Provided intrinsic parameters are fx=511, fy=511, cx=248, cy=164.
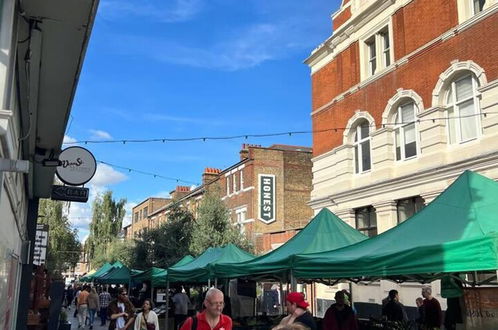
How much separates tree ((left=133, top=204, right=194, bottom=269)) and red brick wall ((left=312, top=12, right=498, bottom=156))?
11872 mm

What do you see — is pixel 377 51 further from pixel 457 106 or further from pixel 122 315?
pixel 122 315

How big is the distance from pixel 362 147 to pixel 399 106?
2.74 meters

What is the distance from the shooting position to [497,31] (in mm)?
15258

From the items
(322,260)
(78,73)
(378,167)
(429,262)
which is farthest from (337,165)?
(78,73)

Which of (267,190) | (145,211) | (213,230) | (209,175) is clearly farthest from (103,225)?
(213,230)

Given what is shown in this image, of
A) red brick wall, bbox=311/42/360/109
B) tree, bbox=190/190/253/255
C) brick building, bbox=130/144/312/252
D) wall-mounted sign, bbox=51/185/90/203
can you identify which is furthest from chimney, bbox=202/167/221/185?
wall-mounted sign, bbox=51/185/90/203

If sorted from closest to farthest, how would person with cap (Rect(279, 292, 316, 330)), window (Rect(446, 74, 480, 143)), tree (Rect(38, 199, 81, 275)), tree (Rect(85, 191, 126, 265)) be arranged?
person with cap (Rect(279, 292, 316, 330)) < window (Rect(446, 74, 480, 143)) < tree (Rect(38, 199, 81, 275)) < tree (Rect(85, 191, 126, 265))

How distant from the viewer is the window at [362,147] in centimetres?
2152

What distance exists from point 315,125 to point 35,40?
70.9 ft

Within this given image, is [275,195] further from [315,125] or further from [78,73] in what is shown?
[78,73]

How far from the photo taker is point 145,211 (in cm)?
6931

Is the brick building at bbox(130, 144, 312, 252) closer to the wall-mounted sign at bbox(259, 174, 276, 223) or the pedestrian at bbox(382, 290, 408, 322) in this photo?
the wall-mounted sign at bbox(259, 174, 276, 223)

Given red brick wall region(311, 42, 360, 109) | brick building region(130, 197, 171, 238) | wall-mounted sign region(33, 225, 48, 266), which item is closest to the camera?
wall-mounted sign region(33, 225, 48, 266)

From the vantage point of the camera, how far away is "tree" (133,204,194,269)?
3259 centimetres
